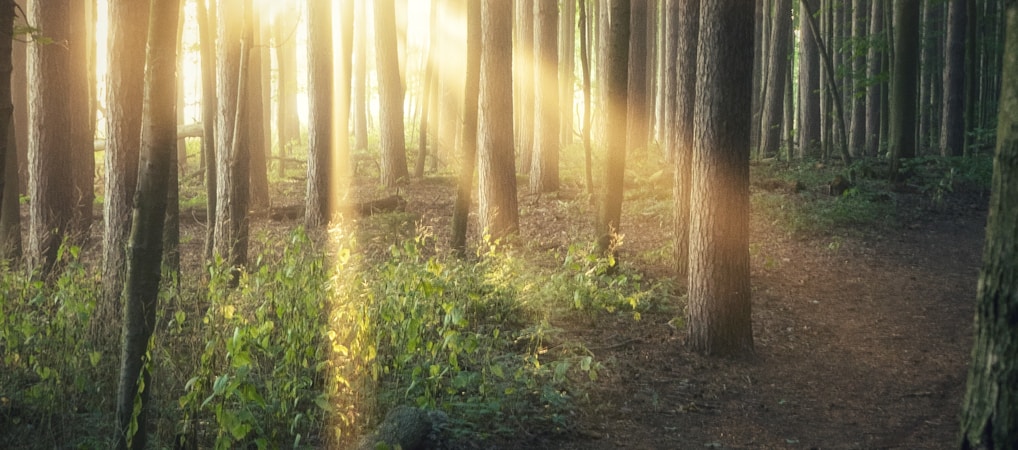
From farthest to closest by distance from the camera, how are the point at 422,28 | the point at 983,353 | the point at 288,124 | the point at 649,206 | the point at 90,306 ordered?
1. the point at 288,124
2. the point at 422,28
3. the point at 649,206
4. the point at 90,306
5. the point at 983,353

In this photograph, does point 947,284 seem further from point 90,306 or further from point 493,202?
point 90,306

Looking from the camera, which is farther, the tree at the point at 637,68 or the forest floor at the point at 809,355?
the tree at the point at 637,68

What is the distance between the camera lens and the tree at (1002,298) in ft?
10.5

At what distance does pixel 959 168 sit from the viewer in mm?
18594

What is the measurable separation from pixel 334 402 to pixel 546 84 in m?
13.7

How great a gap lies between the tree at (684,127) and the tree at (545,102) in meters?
6.23

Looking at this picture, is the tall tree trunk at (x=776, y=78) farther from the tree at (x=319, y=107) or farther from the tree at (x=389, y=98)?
the tree at (x=319, y=107)

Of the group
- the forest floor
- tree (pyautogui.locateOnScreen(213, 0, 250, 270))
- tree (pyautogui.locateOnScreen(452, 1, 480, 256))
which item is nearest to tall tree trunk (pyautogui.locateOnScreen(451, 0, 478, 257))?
tree (pyautogui.locateOnScreen(452, 1, 480, 256))

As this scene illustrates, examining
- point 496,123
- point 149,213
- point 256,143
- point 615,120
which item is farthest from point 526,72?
point 149,213

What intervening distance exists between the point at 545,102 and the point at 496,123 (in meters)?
6.40

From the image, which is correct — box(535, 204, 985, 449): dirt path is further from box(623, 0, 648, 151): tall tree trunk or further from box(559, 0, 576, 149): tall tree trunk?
box(559, 0, 576, 149): tall tree trunk

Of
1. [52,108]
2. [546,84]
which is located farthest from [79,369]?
[546,84]

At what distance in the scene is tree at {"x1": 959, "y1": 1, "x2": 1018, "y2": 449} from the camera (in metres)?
3.20

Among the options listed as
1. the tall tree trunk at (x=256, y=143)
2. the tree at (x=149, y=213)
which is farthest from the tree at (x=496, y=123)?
the tree at (x=149, y=213)
